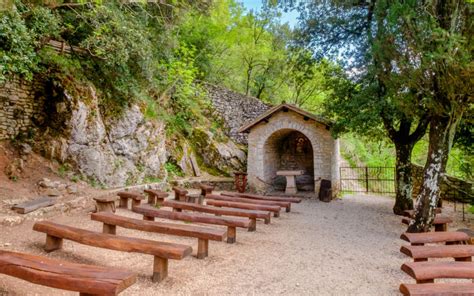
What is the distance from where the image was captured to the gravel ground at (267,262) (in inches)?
122

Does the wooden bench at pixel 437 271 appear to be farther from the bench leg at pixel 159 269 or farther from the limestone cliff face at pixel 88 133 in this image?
the limestone cliff face at pixel 88 133

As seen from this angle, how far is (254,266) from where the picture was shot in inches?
149

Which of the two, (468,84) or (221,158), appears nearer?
(468,84)

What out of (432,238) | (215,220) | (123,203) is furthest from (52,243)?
(432,238)

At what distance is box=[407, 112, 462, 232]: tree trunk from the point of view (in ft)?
16.8

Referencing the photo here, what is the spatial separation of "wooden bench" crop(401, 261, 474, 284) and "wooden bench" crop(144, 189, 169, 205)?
544cm

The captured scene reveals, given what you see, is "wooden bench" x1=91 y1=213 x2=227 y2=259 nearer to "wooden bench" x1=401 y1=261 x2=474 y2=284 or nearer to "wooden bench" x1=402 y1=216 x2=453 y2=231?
"wooden bench" x1=401 y1=261 x2=474 y2=284

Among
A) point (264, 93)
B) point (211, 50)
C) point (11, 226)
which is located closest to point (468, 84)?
point (11, 226)

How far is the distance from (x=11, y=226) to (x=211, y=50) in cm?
1319

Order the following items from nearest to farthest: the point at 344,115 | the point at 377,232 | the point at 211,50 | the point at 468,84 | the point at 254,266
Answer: the point at 254,266, the point at 468,84, the point at 377,232, the point at 344,115, the point at 211,50

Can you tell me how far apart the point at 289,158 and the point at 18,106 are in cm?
1009

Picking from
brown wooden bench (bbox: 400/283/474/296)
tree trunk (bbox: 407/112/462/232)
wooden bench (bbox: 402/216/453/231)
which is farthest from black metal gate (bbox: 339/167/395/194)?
brown wooden bench (bbox: 400/283/474/296)

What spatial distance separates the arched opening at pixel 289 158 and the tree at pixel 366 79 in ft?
11.9

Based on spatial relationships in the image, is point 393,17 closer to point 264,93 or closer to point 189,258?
point 189,258
